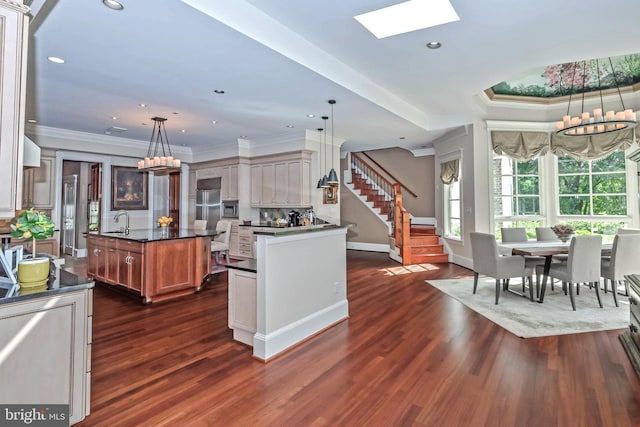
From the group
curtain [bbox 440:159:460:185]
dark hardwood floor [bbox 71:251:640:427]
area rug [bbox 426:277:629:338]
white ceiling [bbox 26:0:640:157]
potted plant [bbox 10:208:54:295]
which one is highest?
white ceiling [bbox 26:0:640:157]

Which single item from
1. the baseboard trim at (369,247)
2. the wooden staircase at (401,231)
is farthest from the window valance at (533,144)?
the baseboard trim at (369,247)

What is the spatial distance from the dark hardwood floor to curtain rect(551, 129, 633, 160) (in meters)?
4.22

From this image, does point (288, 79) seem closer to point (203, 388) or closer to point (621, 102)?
point (203, 388)

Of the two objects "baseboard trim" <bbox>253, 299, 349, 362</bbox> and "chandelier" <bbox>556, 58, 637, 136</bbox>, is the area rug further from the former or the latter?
"chandelier" <bbox>556, 58, 637, 136</bbox>

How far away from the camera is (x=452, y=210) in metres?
7.63

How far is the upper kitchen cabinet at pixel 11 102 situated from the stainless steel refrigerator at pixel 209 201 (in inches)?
272

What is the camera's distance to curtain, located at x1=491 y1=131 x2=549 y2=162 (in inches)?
258

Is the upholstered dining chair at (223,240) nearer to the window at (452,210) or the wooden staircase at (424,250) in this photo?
the wooden staircase at (424,250)

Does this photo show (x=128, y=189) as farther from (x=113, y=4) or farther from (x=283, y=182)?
(x=113, y=4)

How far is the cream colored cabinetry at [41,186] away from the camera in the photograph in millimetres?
6513

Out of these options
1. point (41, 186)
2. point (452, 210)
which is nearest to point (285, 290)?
point (452, 210)

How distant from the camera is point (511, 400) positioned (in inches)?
87.4

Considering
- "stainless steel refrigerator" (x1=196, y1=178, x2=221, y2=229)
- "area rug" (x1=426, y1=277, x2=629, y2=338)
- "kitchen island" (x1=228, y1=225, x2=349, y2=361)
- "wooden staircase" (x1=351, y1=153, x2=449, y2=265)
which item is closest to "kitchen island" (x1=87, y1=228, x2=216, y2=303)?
"kitchen island" (x1=228, y1=225, x2=349, y2=361)

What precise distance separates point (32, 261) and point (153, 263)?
2688 mm
